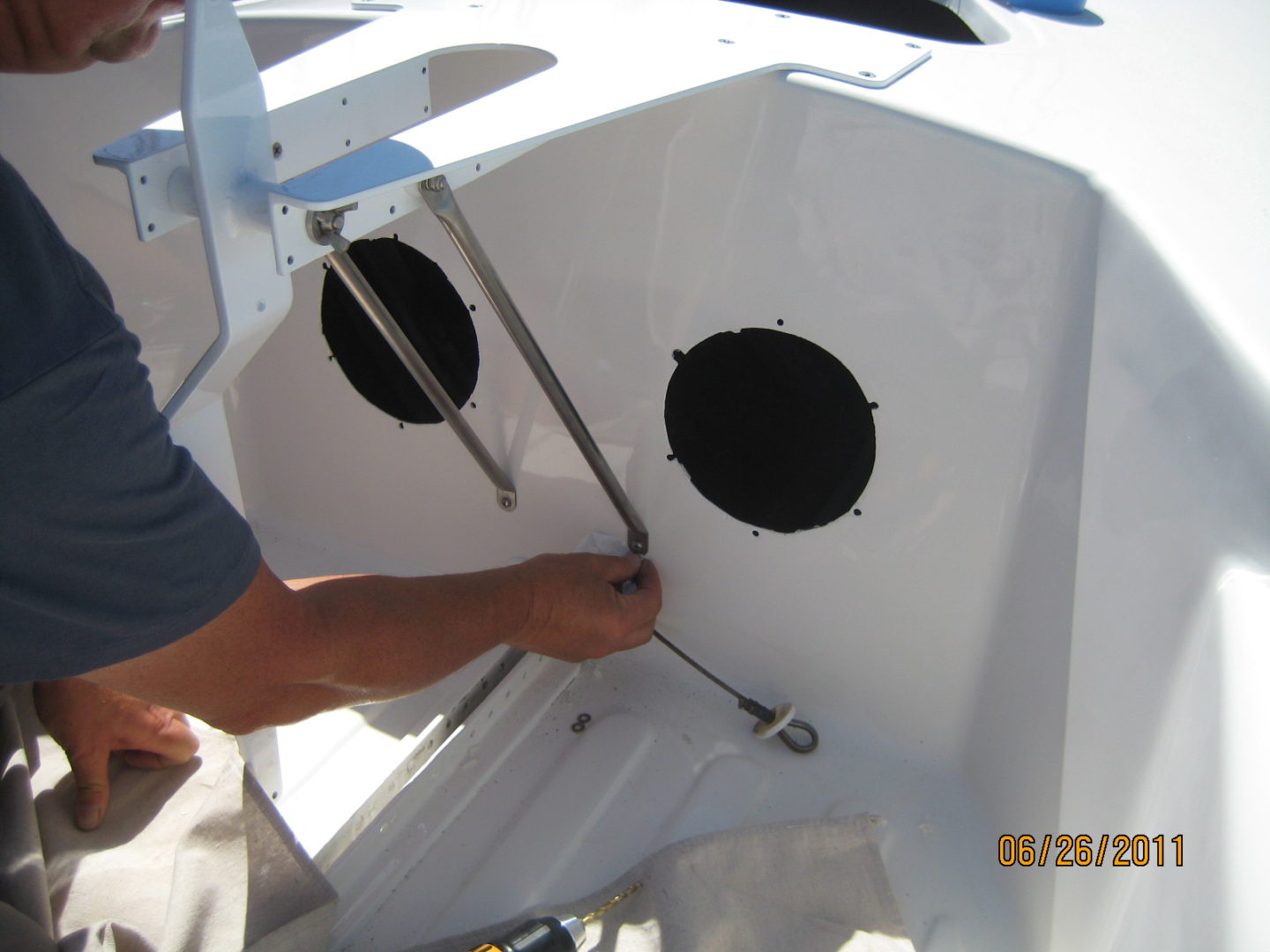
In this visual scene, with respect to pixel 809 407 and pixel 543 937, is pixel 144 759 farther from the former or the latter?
pixel 809 407

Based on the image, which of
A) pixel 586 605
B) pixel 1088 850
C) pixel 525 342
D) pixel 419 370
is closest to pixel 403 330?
pixel 419 370

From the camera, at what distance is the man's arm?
2.46 feet

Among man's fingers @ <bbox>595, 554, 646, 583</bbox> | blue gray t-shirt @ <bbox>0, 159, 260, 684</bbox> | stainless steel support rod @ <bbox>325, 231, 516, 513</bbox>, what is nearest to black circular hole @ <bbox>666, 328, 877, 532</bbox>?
man's fingers @ <bbox>595, 554, 646, 583</bbox>

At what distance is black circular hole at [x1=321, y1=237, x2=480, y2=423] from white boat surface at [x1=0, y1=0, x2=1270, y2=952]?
1.0 inches

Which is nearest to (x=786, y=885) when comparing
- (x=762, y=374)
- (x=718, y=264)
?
(x=762, y=374)

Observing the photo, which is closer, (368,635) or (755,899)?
(368,635)

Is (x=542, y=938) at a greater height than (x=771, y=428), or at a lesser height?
lesser

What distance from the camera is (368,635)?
873 mm

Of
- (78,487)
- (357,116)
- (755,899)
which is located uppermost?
(357,116)

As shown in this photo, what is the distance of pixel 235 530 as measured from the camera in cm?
72

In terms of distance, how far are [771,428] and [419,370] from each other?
0.40 m

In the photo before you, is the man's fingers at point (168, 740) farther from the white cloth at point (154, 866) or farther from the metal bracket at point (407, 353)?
the metal bracket at point (407, 353)

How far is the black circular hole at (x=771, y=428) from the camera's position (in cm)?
101

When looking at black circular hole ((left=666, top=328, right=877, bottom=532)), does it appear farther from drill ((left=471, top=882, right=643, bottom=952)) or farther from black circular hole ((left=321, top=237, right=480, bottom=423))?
drill ((left=471, top=882, right=643, bottom=952))
